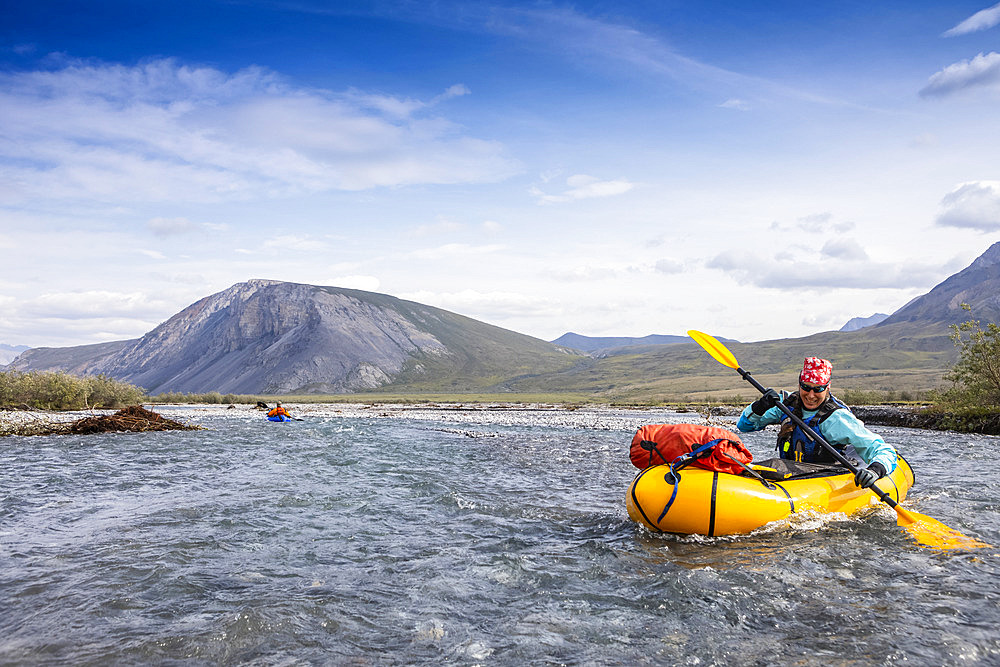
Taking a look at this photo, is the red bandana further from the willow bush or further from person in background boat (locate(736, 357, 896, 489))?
the willow bush

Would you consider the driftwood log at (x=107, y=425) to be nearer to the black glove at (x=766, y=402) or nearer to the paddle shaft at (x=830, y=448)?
the black glove at (x=766, y=402)

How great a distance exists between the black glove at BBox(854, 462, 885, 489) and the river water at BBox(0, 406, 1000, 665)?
784 millimetres

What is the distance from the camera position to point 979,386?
2495cm

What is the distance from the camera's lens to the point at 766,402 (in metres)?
10.4

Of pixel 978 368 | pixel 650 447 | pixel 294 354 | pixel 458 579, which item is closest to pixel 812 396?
pixel 650 447

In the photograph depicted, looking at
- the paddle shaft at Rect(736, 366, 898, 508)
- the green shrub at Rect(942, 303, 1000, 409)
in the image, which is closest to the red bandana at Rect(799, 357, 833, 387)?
the paddle shaft at Rect(736, 366, 898, 508)

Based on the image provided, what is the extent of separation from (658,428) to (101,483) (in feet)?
40.6

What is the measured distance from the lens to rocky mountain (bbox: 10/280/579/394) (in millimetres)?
151375

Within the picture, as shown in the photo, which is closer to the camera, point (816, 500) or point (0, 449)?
point (816, 500)

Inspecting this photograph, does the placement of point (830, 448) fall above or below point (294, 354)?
below

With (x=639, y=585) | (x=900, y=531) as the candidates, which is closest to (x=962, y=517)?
(x=900, y=531)

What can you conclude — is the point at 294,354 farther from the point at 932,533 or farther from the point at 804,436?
the point at 932,533

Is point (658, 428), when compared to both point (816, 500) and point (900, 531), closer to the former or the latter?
point (816, 500)

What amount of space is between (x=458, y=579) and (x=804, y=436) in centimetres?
646
